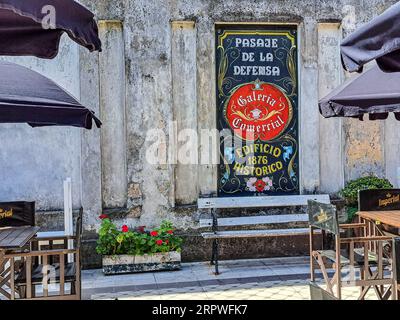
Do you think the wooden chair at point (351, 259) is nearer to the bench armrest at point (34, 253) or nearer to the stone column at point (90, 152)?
the bench armrest at point (34, 253)

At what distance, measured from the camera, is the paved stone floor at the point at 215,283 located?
5685 millimetres

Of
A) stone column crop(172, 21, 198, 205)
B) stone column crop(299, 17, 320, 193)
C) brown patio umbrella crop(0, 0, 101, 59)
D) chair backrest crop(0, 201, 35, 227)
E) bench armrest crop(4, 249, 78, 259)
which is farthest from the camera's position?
stone column crop(299, 17, 320, 193)

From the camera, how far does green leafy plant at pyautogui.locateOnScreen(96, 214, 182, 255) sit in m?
6.89

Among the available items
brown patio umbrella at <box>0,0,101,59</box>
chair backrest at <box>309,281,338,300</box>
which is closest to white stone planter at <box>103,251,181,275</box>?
brown patio umbrella at <box>0,0,101,59</box>

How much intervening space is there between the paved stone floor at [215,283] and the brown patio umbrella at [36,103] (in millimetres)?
2427

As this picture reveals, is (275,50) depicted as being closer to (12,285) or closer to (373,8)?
(373,8)

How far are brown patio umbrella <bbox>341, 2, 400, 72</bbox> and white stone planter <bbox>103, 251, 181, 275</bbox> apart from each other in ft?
14.0

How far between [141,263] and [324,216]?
3.06 meters

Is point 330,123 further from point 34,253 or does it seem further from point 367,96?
point 34,253

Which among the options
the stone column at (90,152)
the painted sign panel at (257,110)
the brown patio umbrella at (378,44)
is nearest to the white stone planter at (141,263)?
the stone column at (90,152)

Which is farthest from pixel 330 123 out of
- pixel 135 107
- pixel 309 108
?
pixel 135 107

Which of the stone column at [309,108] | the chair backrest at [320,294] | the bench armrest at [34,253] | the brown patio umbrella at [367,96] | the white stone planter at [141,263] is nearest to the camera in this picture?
the chair backrest at [320,294]

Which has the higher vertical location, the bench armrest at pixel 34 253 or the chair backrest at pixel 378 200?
the chair backrest at pixel 378 200

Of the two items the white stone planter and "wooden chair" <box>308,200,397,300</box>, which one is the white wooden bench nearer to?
the white stone planter
